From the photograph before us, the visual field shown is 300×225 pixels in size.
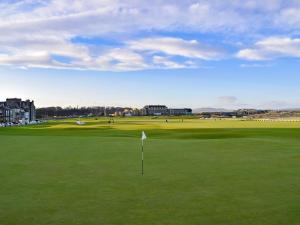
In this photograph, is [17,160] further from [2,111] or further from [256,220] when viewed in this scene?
[2,111]

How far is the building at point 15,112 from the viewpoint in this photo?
156 meters

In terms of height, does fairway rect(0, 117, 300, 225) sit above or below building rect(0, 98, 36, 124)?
below

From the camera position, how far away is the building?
511 ft

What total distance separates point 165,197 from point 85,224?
3.65 meters

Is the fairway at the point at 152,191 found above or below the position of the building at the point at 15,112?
below

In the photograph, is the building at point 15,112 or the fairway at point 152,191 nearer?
the fairway at point 152,191

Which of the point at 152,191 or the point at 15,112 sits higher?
the point at 15,112

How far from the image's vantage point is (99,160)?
23.6 metres

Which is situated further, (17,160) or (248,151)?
(248,151)

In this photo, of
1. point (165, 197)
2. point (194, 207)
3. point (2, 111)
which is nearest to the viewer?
point (194, 207)

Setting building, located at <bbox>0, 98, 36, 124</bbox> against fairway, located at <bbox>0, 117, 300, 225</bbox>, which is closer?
fairway, located at <bbox>0, 117, 300, 225</bbox>

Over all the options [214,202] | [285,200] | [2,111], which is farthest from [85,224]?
[2,111]

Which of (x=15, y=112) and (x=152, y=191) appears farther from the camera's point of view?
(x=15, y=112)

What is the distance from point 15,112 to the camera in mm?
174375
